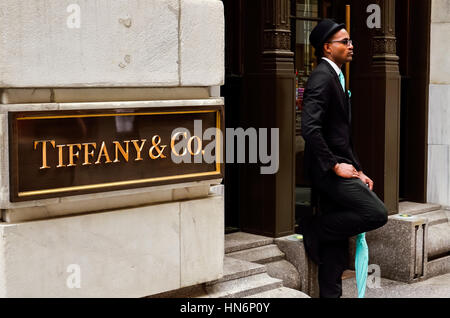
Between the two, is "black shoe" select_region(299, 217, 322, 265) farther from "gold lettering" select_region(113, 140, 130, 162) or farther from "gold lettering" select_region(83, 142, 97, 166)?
"gold lettering" select_region(83, 142, 97, 166)

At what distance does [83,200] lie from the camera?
467 cm

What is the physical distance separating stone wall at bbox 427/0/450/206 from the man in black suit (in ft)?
9.73

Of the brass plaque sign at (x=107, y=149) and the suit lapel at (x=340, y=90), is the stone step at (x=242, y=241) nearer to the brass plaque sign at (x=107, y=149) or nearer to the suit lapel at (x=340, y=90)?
the brass plaque sign at (x=107, y=149)

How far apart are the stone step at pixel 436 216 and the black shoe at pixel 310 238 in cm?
251

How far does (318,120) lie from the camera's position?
5797 mm

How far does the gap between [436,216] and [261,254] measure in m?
2.90

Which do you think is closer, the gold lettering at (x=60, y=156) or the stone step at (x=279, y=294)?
the gold lettering at (x=60, y=156)

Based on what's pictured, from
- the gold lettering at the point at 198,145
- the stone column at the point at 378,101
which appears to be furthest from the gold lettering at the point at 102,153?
the stone column at the point at 378,101

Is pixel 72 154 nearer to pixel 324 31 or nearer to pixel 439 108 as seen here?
pixel 324 31

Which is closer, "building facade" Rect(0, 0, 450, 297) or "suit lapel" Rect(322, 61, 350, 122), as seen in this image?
"building facade" Rect(0, 0, 450, 297)

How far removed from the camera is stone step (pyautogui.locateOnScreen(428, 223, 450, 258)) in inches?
310

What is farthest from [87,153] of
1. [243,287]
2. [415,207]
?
[415,207]

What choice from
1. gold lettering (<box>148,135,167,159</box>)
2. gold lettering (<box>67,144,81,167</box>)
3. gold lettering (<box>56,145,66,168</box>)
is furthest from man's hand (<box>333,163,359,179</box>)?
gold lettering (<box>56,145,66,168</box>)

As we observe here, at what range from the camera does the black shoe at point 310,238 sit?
6.31 m
